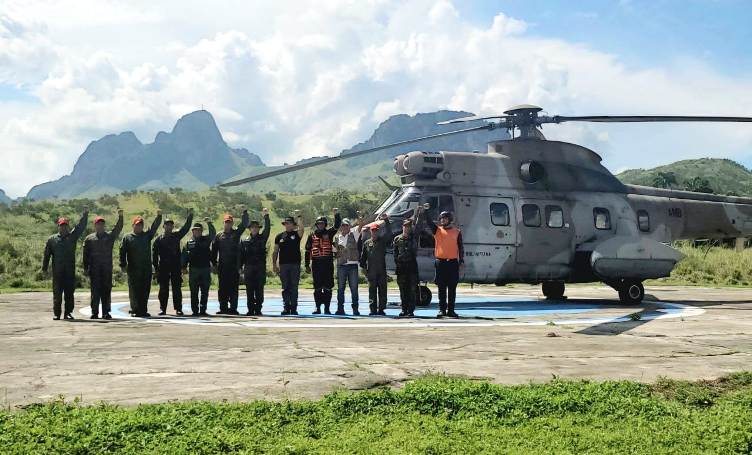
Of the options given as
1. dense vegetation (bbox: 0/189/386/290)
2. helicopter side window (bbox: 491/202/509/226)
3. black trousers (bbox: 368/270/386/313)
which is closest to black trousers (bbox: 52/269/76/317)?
A: black trousers (bbox: 368/270/386/313)

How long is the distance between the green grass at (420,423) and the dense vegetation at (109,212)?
71.0ft

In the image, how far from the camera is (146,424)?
4426 mm


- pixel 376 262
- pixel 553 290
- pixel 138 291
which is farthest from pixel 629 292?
pixel 138 291

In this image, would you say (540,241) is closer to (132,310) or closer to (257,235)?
(257,235)

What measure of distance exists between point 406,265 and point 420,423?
8077mm

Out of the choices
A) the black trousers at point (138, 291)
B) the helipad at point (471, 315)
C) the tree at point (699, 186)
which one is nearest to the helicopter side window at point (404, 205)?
the helipad at point (471, 315)

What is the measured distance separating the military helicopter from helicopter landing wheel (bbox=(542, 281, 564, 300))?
483 millimetres

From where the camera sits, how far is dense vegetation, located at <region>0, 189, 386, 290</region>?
29.3 meters

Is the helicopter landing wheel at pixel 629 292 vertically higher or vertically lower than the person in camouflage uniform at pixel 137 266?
lower

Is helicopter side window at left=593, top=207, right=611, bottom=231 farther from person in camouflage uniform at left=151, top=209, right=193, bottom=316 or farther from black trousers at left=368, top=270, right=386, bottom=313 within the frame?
person in camouflage uniform at left=151, top=209, right=193, bottom=316

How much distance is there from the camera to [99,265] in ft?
40.8

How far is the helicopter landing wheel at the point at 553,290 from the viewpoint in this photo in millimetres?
17453

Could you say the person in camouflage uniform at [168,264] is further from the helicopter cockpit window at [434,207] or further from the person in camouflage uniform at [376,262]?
the helicopter cockpit window at [434,207]

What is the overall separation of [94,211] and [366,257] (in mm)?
53663
